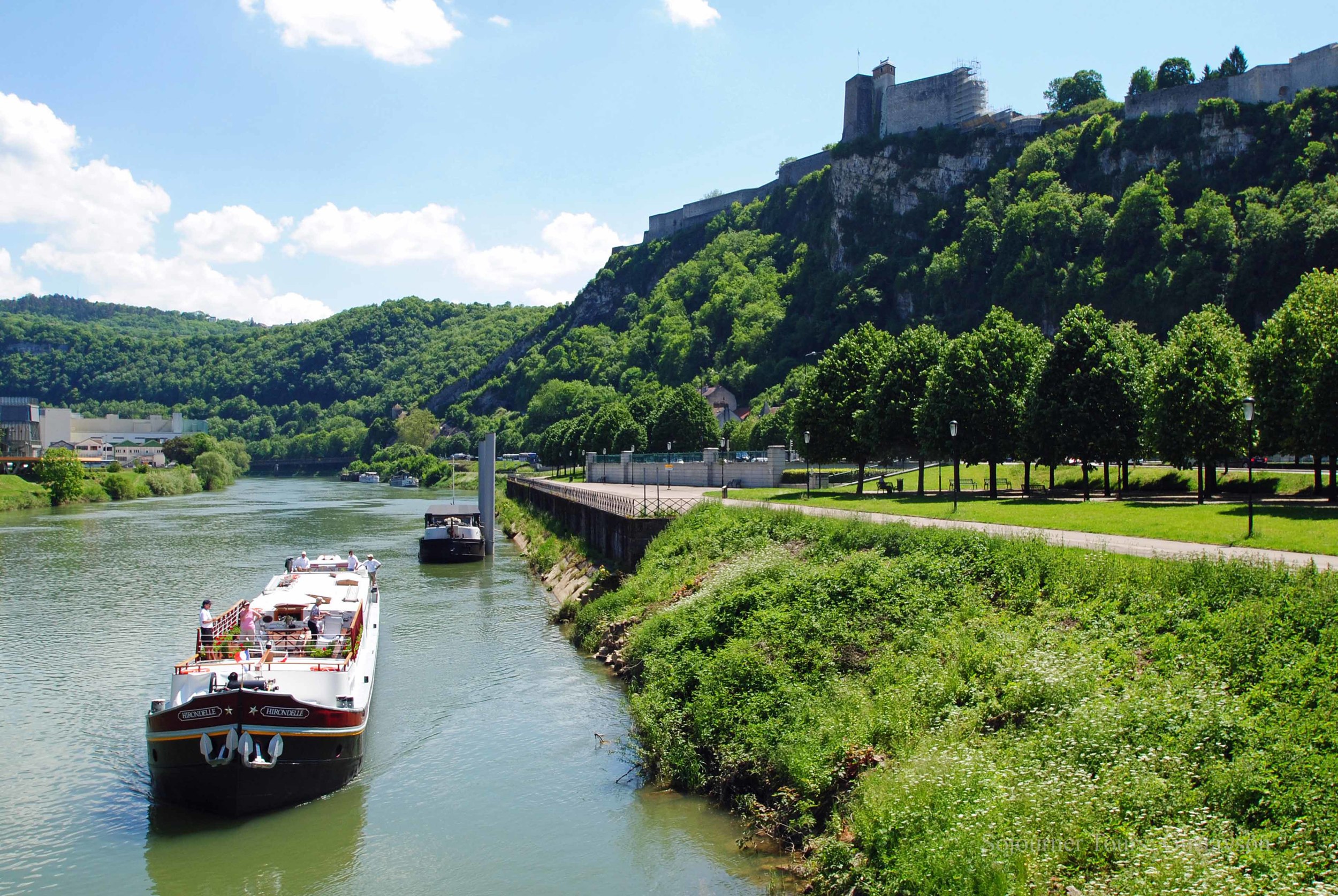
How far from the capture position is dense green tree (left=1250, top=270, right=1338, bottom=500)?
29391 mm

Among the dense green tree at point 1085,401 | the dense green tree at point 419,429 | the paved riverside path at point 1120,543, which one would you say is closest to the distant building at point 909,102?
the dense green tree at point 419,429

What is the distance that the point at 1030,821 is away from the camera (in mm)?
10547

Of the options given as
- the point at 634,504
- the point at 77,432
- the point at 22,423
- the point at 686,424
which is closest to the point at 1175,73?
the point at 686,424

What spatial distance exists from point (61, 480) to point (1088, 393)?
92.6 m

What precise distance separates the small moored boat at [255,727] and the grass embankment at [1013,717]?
5515 millimetres

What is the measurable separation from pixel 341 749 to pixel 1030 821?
1157 centimetres

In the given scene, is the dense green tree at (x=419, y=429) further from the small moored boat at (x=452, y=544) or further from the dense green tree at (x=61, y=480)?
the small moored boat at (x=452, y=544)

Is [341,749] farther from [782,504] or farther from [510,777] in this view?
[782,504]

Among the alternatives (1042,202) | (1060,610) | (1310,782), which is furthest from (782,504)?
(1042,202)

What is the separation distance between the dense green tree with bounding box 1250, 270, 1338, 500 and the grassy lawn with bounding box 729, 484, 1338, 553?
110 inches

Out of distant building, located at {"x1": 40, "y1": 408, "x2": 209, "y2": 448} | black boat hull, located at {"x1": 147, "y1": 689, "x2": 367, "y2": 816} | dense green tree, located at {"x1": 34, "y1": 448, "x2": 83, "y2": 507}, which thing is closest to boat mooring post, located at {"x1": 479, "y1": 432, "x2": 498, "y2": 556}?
black boat hull, located at {"x1": 147, "y1": 689, "x2": 367, "y2": 816}

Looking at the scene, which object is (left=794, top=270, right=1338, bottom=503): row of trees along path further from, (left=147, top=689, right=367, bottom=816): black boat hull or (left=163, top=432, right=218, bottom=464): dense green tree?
(left=163, top=432, right=218, bottom=464): dense green tree

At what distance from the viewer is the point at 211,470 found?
124875 millimetres

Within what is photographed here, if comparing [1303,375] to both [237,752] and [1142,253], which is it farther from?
A: [1142,253]
